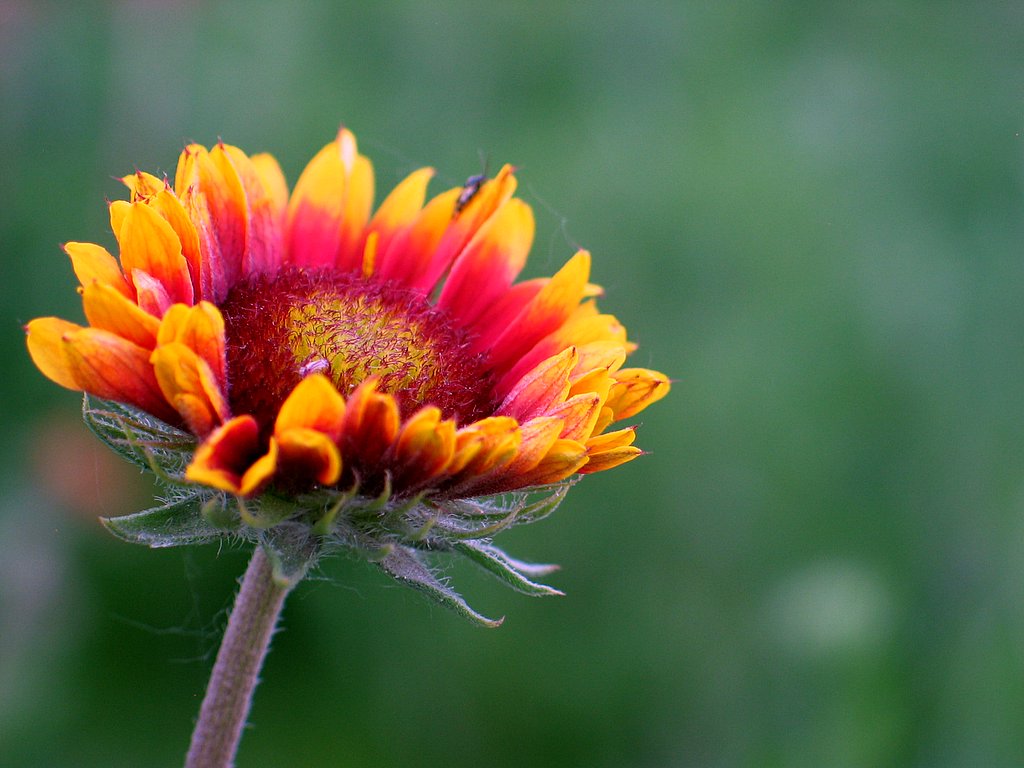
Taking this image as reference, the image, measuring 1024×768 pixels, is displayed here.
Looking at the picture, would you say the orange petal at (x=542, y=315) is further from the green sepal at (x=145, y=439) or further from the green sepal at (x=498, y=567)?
the green sepal at (x=145, y=439)

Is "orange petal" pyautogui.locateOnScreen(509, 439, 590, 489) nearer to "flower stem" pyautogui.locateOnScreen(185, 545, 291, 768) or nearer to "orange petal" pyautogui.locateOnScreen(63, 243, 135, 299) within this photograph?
"flower stem" pyautogui.locateOnScreen(185, 545, 291, 768)

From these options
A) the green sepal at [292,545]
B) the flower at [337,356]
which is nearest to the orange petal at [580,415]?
the flower at [337,356]

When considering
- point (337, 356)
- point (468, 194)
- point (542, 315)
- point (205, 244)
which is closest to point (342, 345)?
point (337, 356)

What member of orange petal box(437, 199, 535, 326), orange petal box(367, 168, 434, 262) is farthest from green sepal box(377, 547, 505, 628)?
orange petal box(367, 168, 434, 262)

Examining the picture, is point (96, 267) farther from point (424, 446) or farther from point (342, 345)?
point (424, 446)

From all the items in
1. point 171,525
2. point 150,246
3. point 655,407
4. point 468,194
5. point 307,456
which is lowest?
point 171,525

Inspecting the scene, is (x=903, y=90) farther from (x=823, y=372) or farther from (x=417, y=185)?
(x=417, y=185)
